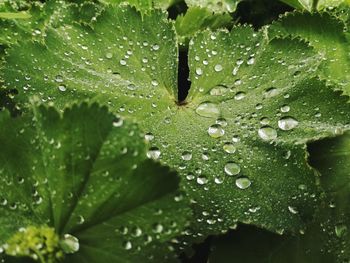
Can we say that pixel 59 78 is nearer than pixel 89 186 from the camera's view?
No

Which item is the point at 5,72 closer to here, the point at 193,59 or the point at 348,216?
the point at 193,59

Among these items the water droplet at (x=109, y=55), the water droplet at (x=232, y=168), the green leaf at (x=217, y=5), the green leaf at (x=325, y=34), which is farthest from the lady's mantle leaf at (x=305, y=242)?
the green leaf at (x=217, y=5)

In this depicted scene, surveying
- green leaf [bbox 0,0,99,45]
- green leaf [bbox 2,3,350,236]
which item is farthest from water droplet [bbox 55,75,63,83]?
green leaf [bbox 0,0,99,45]

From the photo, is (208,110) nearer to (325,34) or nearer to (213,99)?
(213,99)

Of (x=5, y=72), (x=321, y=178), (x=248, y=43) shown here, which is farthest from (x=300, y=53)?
(x=5, y=72)

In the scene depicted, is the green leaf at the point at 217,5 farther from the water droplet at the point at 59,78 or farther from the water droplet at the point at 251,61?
the water droplet at the point at 59,78

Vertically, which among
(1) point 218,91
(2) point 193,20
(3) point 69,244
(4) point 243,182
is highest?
(2) point 193,20

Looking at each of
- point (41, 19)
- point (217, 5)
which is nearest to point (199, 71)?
point (217, 5)
